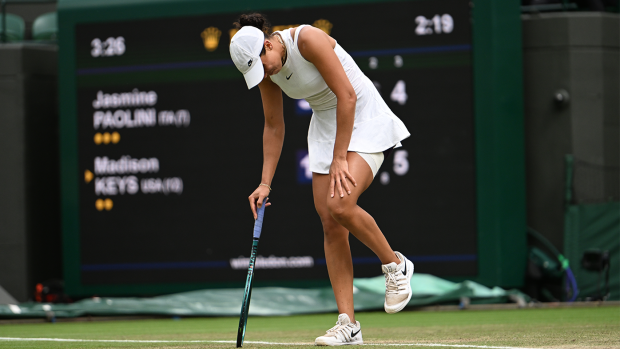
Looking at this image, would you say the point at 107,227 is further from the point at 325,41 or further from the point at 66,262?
the point at 325,41

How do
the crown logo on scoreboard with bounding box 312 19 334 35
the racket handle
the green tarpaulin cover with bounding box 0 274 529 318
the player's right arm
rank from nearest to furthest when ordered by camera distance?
the racket handle < the player's right arm < the green tarpaulin cover with bounding box 0 274 529 318 < the crown logo on scoreboard with bounding box 312 19 334 35

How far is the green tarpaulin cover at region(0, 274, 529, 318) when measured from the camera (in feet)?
26.3

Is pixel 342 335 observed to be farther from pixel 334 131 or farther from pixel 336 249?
pixel 334 131

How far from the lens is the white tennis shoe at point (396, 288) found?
385cm

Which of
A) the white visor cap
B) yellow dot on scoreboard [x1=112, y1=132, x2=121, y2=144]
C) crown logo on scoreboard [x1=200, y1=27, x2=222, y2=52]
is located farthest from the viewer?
yellow dot on scoreboard [x1=112, y1=132, x2=121, y2=144]

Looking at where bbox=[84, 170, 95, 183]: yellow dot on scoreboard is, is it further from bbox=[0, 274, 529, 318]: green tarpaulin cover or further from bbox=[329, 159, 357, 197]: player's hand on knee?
bbox=[329, 159, 357, 197]: player's hand on knee

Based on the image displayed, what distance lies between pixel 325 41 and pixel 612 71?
637 centimetres

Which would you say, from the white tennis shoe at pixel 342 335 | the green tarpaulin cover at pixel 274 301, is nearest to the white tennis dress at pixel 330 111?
the white tennis shoe at pixel 342 335

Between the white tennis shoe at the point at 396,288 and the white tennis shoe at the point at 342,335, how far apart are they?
7.4 inches

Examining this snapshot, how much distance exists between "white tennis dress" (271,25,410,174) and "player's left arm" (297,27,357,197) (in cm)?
10

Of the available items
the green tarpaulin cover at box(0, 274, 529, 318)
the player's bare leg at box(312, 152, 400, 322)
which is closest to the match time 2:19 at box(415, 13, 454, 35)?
the green tarpaulin cover at box(0, 274, 529, 318)

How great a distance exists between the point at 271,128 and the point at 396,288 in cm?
104

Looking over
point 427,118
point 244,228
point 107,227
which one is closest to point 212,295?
point 244,228

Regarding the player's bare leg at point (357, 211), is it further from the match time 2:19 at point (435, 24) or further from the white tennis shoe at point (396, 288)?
the match time 2:19 at point (435, 24)
